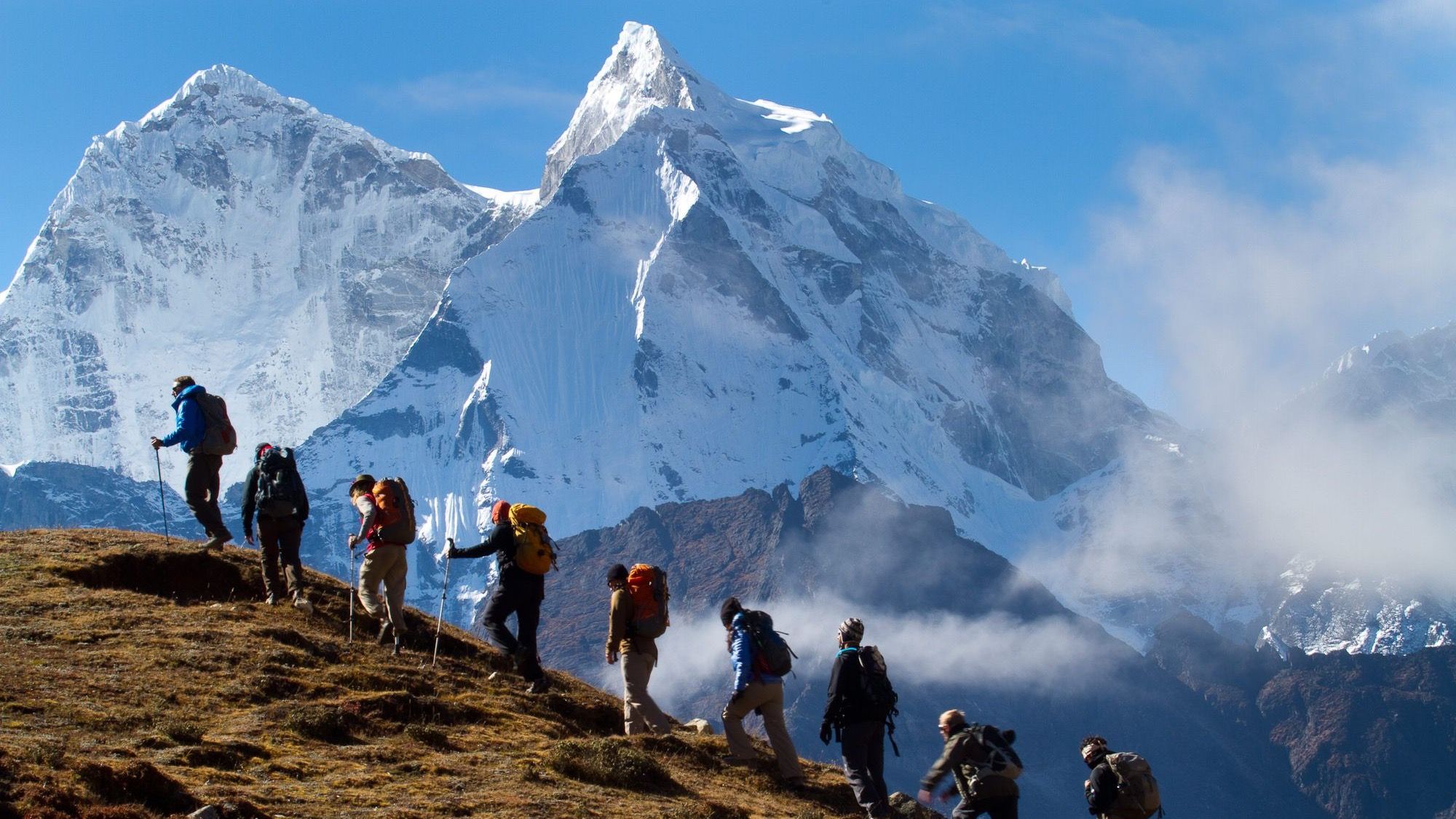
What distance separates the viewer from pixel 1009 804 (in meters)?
17.0

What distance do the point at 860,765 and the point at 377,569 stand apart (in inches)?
325

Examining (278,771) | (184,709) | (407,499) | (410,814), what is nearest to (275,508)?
(407,499)

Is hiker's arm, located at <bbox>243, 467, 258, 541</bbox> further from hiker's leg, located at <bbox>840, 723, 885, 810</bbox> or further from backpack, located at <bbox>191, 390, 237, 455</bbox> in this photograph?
hiker's leg, located at <bbox>840, 723, 885, 810</bbox>

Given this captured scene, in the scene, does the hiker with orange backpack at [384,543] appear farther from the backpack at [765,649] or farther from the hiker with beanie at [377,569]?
the backpack at [765,649]

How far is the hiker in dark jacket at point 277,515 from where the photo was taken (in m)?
22.8

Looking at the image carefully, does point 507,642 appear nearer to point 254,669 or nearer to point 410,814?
point 254,669

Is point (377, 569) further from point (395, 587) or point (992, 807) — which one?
point (992, 807)

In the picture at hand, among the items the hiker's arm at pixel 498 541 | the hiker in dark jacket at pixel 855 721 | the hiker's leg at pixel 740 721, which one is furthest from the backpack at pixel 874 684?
the hiker's arm at pixel 498 541

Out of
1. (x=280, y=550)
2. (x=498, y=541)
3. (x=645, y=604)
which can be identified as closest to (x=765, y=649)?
(x=645, y=604)

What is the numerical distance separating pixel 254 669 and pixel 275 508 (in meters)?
4.03

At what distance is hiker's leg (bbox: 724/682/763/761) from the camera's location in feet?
62.9

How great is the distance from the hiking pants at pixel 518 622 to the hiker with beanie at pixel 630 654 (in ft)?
3.72

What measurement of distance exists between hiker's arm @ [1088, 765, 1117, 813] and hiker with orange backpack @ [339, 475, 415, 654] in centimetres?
1074

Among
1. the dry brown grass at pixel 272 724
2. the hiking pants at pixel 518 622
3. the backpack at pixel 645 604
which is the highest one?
the backpack at pixel 645 604
